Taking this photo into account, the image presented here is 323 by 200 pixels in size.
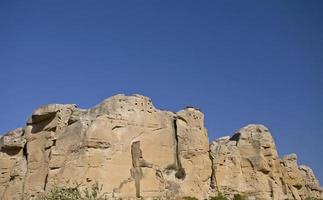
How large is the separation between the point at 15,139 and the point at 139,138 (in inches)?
390

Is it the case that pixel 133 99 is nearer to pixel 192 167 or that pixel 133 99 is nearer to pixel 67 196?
pixel 192 167

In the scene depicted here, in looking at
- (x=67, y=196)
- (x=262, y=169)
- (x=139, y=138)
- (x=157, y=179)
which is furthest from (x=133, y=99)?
(x=262, y=169)

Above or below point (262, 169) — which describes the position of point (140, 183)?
below

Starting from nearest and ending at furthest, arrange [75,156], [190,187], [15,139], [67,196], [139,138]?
1. [67,196]
2. [75,156]
3. [139,138]
4. [190,187]
5. [15,139]

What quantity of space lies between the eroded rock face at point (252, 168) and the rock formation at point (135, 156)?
0.07 metres

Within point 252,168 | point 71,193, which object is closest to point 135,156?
point 71,193

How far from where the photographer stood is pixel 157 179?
29.3 m

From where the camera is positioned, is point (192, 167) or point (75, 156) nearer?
point (75, 156)

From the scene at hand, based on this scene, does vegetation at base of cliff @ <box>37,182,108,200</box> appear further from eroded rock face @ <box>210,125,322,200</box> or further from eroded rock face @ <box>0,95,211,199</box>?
eroded rock face @ <box>210,125,322,200</box>

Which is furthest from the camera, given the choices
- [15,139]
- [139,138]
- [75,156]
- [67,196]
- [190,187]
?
[15,139]

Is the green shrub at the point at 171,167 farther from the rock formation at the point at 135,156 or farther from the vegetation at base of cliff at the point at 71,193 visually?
the vegetation at base of cliff at the point at 71,193

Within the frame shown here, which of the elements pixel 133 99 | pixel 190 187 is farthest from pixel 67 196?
pixel 190 187

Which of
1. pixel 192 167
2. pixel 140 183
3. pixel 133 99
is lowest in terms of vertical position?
pixel 140 183

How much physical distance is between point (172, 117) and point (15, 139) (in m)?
11.1
